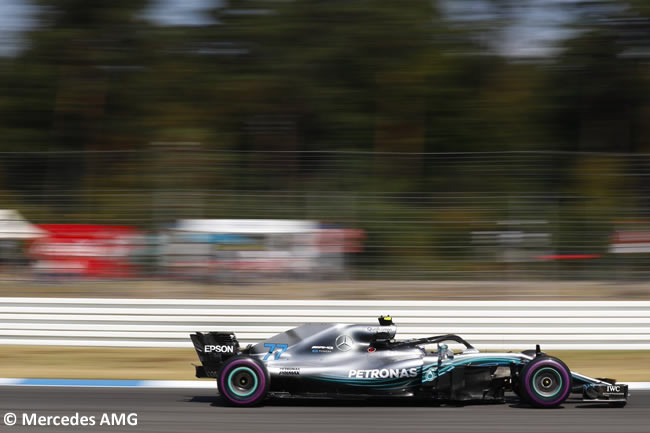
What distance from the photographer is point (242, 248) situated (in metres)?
11.9

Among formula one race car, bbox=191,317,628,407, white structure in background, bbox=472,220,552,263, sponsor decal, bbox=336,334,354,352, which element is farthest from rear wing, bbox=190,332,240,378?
white structure in background, bbox=472,220,552,263

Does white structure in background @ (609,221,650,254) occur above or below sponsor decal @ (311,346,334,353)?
above

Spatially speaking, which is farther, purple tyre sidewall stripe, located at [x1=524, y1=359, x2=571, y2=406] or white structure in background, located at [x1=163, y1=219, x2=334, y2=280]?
white structure in background, located at [x1=163, y1=219, x2=334, y2=280]

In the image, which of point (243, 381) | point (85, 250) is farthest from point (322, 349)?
point (85, 250)

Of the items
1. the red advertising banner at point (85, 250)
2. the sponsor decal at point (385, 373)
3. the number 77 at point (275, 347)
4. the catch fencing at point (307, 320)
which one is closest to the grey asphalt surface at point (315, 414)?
the sponsor decal at point (385, 373)

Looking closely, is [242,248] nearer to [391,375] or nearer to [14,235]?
[14,235]

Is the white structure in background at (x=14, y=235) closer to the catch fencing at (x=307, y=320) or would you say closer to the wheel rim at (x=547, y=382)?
the catch fencing at (x=307, y=320)

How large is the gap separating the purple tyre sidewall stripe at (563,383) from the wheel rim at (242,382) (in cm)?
226

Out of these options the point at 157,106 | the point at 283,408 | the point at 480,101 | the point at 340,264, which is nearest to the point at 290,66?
the point at 157,106

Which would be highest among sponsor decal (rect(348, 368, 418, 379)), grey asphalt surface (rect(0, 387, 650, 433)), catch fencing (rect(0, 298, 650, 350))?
catch fencing (rect(0, 298, 650, 350))

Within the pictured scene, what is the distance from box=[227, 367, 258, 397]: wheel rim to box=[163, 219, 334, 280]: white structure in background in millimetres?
4634

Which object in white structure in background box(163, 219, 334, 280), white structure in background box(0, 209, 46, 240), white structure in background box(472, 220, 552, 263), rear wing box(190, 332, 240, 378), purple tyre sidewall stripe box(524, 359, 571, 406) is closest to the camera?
purple tyre sidewall stripe box(524, 359, 571, 406)

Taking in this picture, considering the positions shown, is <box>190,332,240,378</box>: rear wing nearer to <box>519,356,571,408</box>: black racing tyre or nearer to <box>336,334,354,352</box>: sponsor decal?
<box>336,334,354,352</box>: sponsor decal

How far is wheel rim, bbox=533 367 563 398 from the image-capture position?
6844 mm
